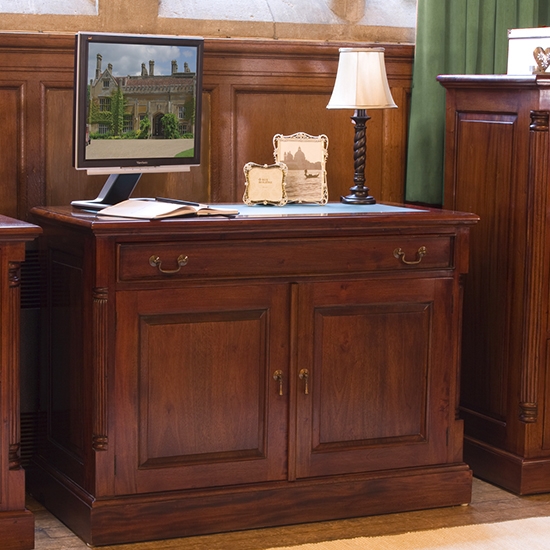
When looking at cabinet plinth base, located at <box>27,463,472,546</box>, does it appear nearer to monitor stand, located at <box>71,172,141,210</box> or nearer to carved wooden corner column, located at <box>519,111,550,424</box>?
carved wooden corner column, located at <box>519,111,550,424</box>

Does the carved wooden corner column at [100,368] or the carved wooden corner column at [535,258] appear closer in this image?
the carved wooden corner column at [100,368]

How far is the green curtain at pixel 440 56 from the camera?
3857mm

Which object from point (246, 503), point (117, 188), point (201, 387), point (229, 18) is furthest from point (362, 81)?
point (246, 503)

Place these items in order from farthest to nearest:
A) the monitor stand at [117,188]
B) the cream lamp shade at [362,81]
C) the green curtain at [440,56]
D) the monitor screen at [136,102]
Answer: the green curtain at [440,56] → the cream lamp shade at [362,81] → the monitor stand at [117,188] → the monitor screen at [136,102]

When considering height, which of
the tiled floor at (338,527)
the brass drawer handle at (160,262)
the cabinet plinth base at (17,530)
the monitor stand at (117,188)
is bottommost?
the tiled floor at (338,527)

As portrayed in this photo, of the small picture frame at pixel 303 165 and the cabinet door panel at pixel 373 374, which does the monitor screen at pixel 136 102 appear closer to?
the small picture frame at pixel 303 165

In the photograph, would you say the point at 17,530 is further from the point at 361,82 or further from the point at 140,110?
the point at 361,82

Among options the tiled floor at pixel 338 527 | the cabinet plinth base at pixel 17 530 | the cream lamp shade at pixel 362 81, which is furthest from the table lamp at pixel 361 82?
the cabinet plinth base at pixel 17 530

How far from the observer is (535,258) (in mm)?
3418

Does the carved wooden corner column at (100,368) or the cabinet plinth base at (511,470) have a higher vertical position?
the carved wooden corner column at (100,368)

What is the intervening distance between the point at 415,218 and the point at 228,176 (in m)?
0.83

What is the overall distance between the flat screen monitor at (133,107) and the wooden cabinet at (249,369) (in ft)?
0.73

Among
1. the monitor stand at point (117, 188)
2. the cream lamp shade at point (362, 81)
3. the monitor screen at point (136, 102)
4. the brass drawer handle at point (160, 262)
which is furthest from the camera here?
the cream lamp shade at point (362, 81)

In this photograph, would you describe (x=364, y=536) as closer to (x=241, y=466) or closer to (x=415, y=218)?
(x=241, y=466)
